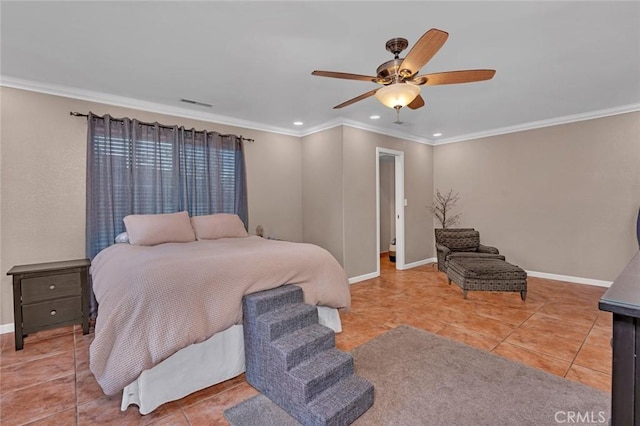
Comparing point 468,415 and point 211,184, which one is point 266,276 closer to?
point 468,415

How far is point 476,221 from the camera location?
562cm

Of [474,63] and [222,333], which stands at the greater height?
[474,63]

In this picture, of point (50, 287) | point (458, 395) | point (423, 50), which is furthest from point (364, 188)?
point (50, 287)

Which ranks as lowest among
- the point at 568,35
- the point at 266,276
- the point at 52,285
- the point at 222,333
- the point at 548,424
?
the point at 548,424

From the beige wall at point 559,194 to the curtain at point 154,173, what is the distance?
423 cm

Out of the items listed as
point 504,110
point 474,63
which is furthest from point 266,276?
point 504,110

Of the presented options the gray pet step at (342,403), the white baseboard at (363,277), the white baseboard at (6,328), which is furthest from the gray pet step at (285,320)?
the white baseboard at (6,328)

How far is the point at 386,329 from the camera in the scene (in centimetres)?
300

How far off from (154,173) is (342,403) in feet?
10.9

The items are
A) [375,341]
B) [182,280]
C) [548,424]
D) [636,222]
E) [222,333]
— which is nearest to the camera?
[548,424]

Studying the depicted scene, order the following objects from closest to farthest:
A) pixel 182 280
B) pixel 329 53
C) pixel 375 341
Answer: pixel 182 280
pixel 329 53
pixel 375 341

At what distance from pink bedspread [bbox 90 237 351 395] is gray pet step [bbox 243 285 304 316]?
0.17 ft

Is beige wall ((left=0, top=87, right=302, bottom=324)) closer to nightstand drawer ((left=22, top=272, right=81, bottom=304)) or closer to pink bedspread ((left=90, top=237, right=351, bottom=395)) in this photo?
nightstand drawer ((left=22, top=272, right=81, bottom=304))

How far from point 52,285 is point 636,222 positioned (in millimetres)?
6745
